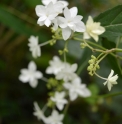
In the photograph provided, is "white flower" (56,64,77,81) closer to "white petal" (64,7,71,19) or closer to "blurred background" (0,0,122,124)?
"white petal" (64,7,71,19)

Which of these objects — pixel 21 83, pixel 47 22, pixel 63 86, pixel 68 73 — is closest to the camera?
pixel 47 22

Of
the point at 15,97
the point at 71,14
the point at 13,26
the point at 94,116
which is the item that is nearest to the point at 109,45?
the point at 71,14

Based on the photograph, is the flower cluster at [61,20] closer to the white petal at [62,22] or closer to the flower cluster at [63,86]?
the white petal at [62,22]

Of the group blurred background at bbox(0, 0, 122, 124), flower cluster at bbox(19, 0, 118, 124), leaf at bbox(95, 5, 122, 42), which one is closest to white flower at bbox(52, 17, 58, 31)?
flower cluster at bbox(19, 0, 118, 124)

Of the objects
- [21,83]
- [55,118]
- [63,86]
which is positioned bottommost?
[55,118]

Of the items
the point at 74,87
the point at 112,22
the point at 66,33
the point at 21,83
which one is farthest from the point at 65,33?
the point at 21,83

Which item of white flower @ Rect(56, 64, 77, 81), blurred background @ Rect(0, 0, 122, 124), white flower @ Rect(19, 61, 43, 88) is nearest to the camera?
white flower @ Rect(56, 64, 77, 81)

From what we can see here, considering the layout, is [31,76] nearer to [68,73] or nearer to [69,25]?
[68,73]
